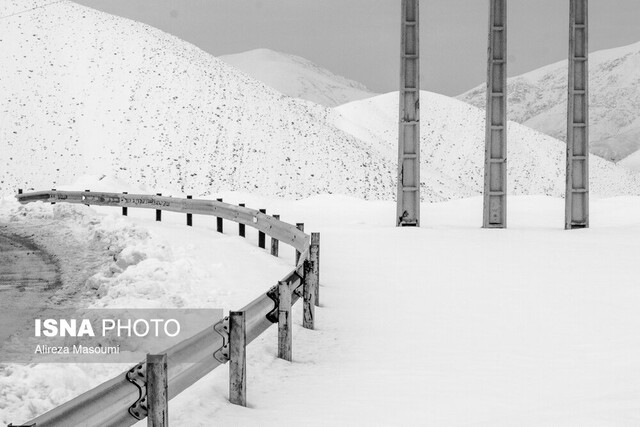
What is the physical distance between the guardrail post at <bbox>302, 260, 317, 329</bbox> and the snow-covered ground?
0.17 metres

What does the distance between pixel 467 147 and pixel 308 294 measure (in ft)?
353

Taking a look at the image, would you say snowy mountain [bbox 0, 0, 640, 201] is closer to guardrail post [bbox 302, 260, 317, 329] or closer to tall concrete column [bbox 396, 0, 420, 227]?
tall concrete column [bbox 396, 0, 420, 227]

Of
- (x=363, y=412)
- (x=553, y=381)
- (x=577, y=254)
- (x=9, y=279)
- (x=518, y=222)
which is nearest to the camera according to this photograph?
(x=363, y=412)

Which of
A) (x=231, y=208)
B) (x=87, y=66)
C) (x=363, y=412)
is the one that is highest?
(x=87, y=66)

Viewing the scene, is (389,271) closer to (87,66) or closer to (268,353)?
(268,353)

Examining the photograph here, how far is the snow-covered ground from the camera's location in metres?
6.61

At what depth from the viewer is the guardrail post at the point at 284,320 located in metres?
8.16

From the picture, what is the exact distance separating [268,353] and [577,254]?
1199 cm

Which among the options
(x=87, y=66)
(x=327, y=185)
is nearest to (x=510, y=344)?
(x=327, y=185)

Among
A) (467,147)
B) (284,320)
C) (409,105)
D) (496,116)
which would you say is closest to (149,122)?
(409,105)

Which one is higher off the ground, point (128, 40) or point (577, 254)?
point (128, 40)

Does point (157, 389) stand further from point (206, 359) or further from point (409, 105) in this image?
point (409, 105)

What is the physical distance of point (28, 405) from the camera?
6.63m

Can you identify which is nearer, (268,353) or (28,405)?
(28,405)
